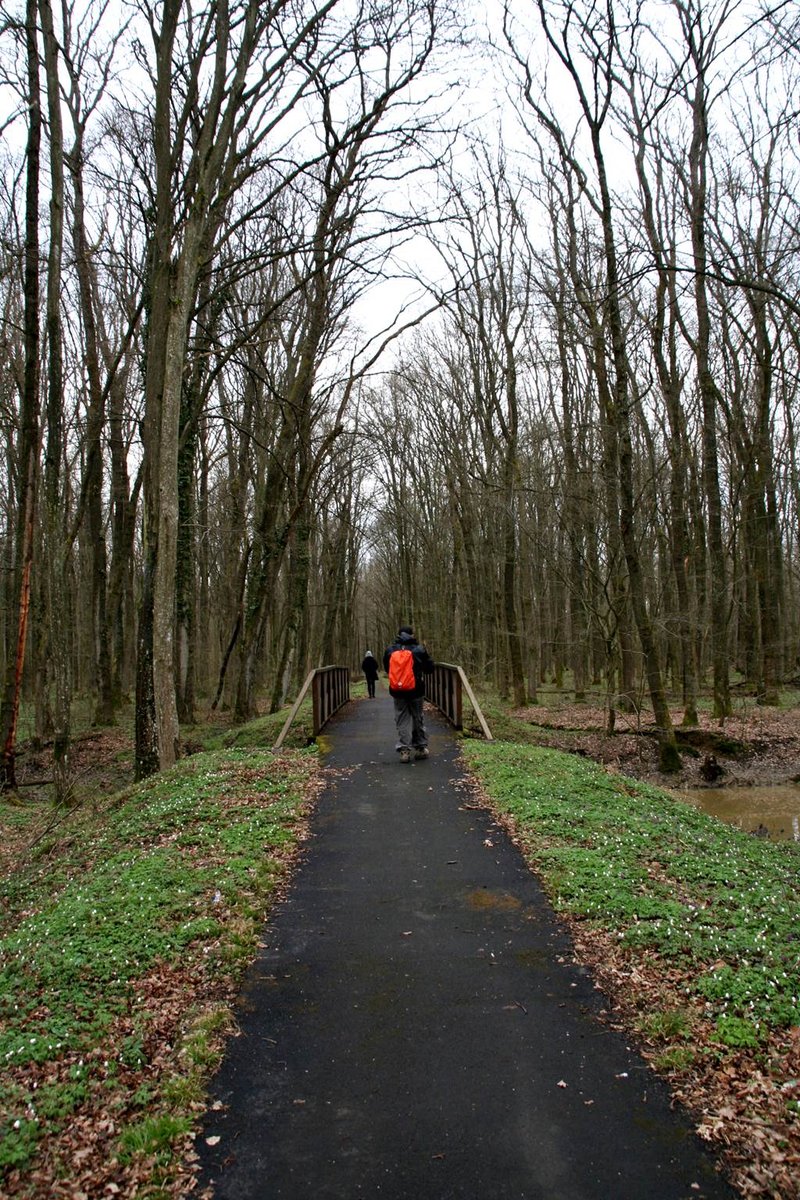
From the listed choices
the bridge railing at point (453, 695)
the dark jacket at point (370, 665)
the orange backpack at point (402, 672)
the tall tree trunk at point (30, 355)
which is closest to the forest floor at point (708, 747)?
the bridge railing at point (453, 695)

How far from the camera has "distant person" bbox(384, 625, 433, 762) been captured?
10289 millimetres

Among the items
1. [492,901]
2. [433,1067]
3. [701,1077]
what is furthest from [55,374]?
[701,1077]

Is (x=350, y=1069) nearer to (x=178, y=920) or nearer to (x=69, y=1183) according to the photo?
(x=69, y=1183)

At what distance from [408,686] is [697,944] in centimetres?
618

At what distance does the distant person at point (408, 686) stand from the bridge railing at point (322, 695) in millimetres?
1909

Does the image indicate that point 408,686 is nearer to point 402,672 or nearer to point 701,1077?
point 402,672

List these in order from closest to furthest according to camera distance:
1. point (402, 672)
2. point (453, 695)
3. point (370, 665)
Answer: point (402, 672), point (453, 695), point (370, 665)

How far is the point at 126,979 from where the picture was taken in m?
4.12

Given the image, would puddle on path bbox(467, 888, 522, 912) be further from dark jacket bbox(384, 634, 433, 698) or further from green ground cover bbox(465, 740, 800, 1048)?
dark jacket bbox(384, 634, 433, 698)

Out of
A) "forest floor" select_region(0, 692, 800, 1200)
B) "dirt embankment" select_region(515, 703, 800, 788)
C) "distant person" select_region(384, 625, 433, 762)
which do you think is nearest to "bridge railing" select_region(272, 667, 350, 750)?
"distant person" select_region(384, 625, 433, 762)

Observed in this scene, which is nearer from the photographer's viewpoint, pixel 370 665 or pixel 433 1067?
pixel 433 1067

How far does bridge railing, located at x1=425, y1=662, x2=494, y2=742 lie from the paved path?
6.55 m

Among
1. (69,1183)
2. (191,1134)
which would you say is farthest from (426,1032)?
(69,1183)

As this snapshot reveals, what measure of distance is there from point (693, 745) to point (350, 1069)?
1366 centimetres
